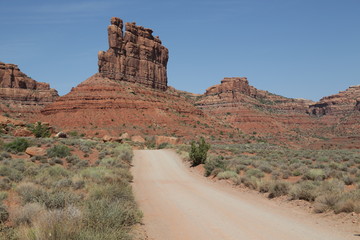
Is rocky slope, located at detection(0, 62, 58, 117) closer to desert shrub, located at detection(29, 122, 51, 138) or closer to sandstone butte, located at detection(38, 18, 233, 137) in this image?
sandstone butte, located at detection(38, 18, 233, 137)

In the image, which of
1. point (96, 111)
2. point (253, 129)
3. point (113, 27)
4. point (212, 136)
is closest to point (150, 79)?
point (113, 27)

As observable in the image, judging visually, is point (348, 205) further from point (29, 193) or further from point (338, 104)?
point (338, 104)

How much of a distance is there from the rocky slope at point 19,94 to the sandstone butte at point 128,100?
46.0 feet

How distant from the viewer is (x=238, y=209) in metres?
10.8

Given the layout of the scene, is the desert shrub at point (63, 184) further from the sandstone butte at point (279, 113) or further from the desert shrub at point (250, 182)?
the sandstone butte at point (279, 113)

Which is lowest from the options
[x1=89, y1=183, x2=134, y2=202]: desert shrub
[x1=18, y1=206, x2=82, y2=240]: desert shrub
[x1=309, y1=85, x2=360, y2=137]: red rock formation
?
[x1=89, y1=183, x2=134, y2=202]: desert shrub

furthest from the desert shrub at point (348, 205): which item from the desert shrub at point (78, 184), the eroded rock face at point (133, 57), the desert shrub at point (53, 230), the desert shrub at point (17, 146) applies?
the eroded rock face at point (133, 57)

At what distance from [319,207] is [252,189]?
16.9ft

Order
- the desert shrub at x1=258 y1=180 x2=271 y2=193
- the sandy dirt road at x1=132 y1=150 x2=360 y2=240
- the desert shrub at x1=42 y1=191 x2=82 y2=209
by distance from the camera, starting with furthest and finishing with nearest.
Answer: the desert shrub at x1=258 y1=180 x2=271 y2=193
the desert shrub at x1=42 y1=191 x2=82 y2=209
the sandy dirt road at x1=132 y1=150 x2=360 y2=240

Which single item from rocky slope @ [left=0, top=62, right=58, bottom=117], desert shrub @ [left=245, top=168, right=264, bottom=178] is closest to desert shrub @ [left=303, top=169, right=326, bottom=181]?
desert shrub @ [left=245, top=168, right=264, bottom=178]

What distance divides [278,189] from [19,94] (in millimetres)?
103044

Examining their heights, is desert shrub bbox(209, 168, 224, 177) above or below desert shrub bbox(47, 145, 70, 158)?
below

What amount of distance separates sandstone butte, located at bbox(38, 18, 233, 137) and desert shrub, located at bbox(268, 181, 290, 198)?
5593 centimetres

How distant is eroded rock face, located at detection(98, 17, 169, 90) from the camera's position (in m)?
87.1
